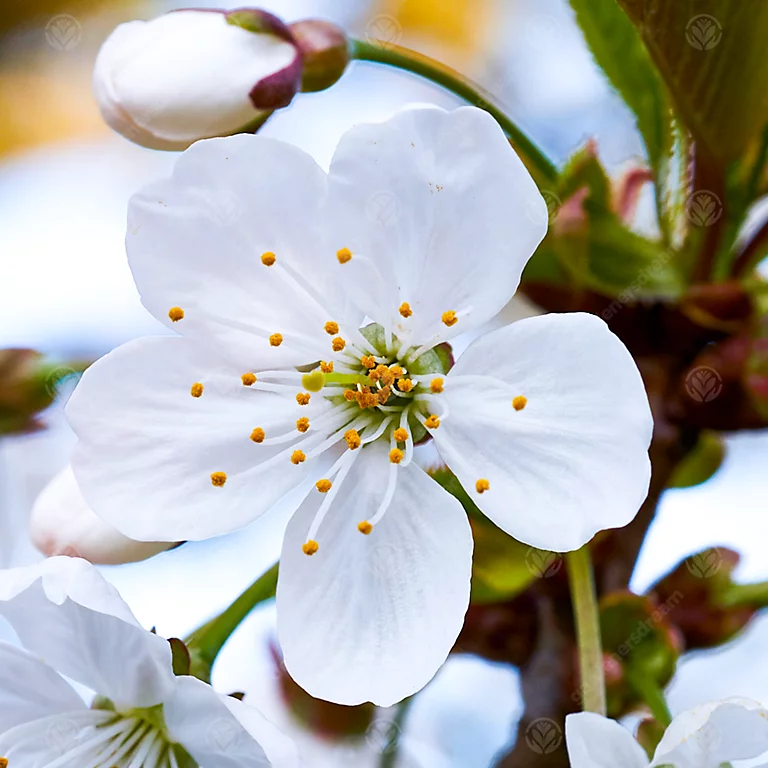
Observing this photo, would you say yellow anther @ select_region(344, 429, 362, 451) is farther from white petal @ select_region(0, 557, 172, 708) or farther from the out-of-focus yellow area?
the out-of-focus yellow area

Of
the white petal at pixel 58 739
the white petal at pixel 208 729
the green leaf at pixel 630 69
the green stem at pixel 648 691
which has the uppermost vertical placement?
the green leaf at pixel 630 69

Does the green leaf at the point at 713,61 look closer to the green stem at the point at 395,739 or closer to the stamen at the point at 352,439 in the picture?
the stamen at the point at 352,439

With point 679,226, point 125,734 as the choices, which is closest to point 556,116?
point 679,226

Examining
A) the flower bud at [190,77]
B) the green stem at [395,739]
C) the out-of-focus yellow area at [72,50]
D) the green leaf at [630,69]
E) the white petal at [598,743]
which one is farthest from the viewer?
the out-of-focus yellow area at [72,50]

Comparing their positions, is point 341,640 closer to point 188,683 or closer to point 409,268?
point 188,683

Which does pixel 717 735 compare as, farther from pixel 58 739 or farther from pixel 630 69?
pixel 630 69

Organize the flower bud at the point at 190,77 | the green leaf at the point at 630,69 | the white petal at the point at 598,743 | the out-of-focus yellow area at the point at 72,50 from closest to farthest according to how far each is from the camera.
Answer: the white petal at the point at 598,743
the flower bud at the point at 190,77
the green leaf at the point at 630,69
the out-of-focus yellow area at the point at 72,50

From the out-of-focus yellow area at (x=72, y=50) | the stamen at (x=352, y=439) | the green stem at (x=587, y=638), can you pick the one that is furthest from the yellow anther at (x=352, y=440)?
the out-of-focus yellow area at (x=72, y=50)
